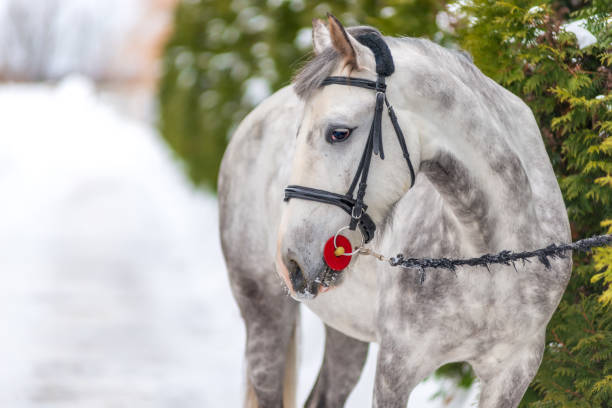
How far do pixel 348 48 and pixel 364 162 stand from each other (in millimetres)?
330

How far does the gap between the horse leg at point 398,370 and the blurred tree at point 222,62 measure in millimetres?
4451

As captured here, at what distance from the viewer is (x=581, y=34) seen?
306 centimetres

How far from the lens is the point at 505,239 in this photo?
94.5 inches

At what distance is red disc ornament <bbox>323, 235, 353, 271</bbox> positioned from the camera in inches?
82.8

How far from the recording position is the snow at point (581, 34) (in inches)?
119

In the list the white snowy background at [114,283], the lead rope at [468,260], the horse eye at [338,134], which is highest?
the horse eye at [338,134]

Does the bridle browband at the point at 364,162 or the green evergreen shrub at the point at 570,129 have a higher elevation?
the bridle browband at the point at 364,162

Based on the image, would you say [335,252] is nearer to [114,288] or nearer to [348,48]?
[348,48]

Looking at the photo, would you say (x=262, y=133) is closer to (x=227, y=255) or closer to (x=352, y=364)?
(x=227, y=255)

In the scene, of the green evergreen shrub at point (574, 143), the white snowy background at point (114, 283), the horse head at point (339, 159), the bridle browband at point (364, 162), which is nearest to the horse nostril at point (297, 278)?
the horse head at point (339, 159)

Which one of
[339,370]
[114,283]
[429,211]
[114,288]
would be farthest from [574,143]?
[114,283]

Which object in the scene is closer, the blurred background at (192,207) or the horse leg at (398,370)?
the horse leg at (398,370)

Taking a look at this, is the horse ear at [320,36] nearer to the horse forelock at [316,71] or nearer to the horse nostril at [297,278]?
the horse forelock at [316,71]

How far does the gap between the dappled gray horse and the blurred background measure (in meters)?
0.41
